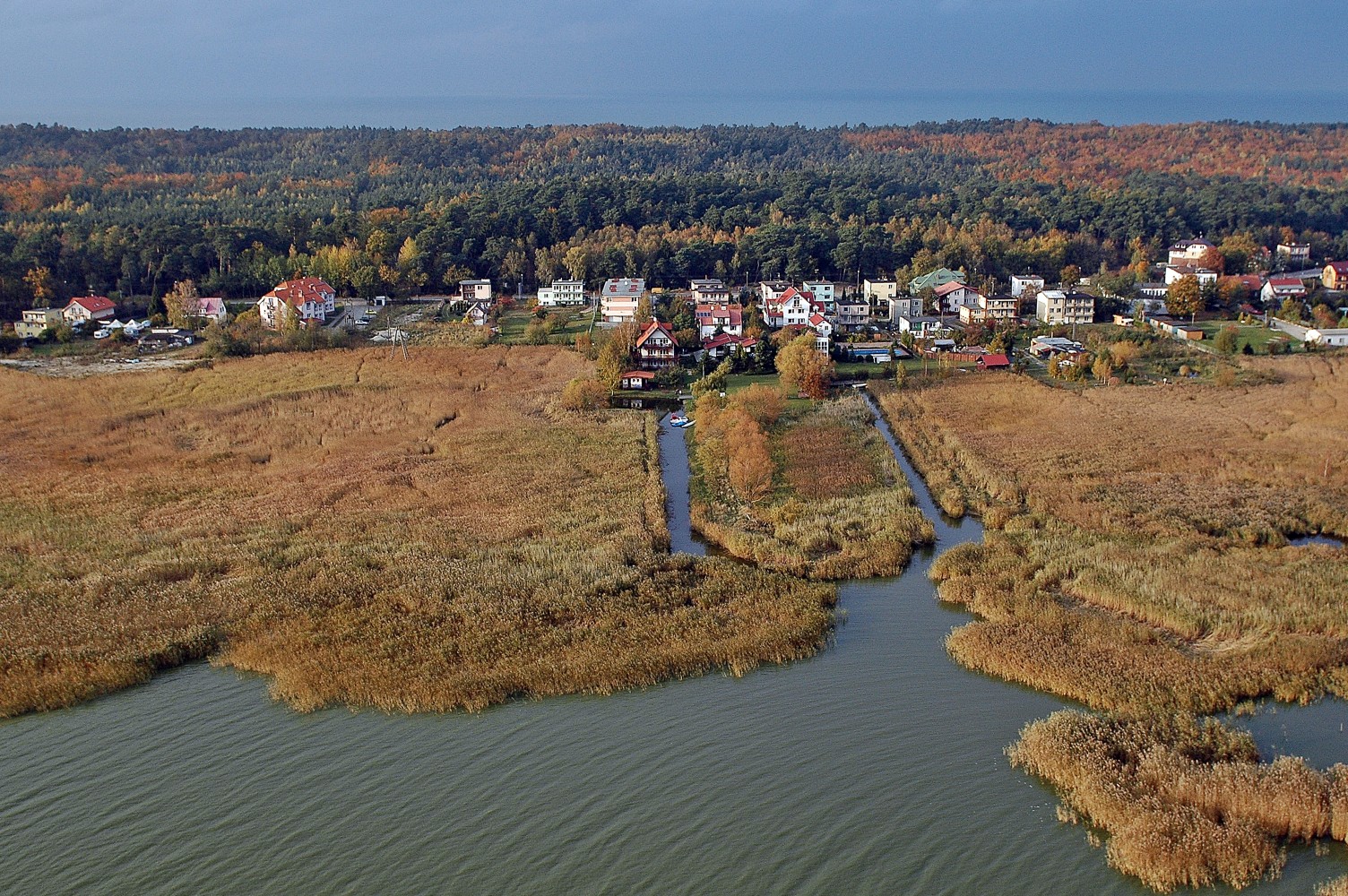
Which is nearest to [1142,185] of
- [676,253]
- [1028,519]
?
[676,253]

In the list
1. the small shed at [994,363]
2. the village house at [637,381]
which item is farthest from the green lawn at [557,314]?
the small shed at [994,363]

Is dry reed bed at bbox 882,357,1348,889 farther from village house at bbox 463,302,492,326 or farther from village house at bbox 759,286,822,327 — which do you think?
village house at bbox 463,302,492,326

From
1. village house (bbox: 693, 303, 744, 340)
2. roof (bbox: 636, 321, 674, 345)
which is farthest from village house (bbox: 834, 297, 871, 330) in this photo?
roof (bbox: 636, 321, 674, 345)

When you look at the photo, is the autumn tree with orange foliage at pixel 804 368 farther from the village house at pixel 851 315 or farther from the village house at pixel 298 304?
the village house at pixel 298 304

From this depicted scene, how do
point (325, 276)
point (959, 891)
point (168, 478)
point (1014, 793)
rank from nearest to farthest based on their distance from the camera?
1. point (959, 891)
2. point (1014, 793)
3. point (168, 478)
4. point (325, 276)

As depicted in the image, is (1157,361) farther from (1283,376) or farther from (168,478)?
(168,478)

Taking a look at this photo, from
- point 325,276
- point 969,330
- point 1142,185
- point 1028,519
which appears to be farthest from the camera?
point 1142,185

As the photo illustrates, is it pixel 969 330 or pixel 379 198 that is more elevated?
pixel 379 198
